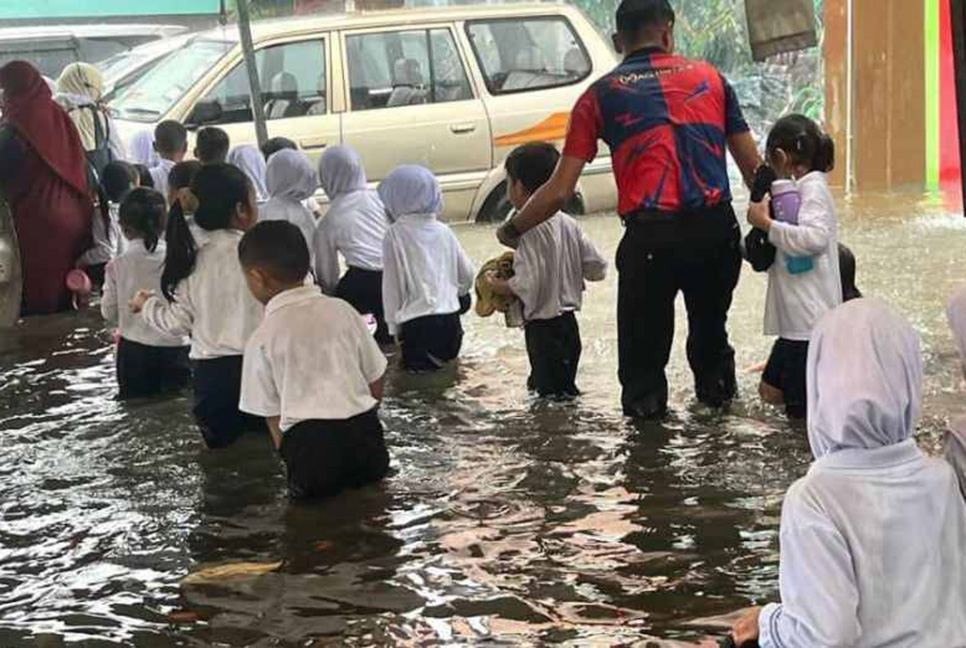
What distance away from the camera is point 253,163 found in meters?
8.59

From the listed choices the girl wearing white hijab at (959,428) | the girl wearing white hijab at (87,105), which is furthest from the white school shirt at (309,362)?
the girl wearing white hijab at (87,105)

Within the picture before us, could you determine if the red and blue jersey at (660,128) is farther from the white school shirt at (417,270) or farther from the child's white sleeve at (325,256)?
the child's white sleeve at (325,256)

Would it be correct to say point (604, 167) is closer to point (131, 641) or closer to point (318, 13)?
point (318, 13)

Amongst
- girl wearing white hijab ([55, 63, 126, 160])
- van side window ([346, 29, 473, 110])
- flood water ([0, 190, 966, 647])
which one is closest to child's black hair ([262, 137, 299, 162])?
girl wearing white hijab ([55, 63, 126, 160])

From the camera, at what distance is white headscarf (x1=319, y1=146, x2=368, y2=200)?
24.5ft

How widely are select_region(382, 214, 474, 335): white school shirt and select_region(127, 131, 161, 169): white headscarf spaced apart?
12.1ft

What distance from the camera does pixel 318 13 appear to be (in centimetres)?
1149

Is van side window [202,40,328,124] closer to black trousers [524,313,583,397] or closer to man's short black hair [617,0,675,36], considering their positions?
black trousers [524,313,583,397]

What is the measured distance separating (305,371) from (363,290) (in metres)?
2.73

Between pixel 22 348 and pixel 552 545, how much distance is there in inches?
194

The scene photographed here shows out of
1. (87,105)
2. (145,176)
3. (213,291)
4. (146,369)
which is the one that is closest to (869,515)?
(213,291)

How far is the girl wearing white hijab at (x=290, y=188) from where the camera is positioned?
7516 mm

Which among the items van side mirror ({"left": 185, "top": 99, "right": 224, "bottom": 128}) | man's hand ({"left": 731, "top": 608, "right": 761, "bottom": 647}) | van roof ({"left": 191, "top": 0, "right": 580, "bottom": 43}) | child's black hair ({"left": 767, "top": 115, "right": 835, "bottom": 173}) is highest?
van roof ({"left": 191, "top": 0, "right": 580, "bottom": 43})

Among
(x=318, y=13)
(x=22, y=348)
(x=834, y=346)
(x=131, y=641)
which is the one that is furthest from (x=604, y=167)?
(x=834, y=346)
